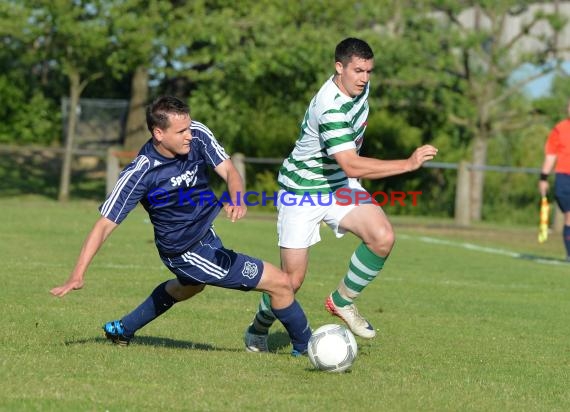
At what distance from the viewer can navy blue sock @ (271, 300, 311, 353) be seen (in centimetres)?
773

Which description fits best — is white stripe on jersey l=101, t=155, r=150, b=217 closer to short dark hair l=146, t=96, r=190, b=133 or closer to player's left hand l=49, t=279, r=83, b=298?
short dark hair l=146, t=96, r=190, b=133

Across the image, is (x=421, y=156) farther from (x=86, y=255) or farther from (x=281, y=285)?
(x=86, y=255)

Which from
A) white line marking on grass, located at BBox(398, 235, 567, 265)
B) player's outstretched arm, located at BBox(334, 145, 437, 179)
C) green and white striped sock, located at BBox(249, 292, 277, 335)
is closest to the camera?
player's outstretched arm, located at BBox(334, 145, 437, 179)

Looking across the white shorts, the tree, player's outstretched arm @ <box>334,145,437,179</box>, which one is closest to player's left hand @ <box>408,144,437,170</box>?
player's outstretched arm @ <box>334,145,437,179</box>

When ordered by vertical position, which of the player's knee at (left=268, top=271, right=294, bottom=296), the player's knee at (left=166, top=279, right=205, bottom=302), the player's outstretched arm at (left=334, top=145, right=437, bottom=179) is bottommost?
the player's knee at (left=166, top=279, right=205, bottom=302)

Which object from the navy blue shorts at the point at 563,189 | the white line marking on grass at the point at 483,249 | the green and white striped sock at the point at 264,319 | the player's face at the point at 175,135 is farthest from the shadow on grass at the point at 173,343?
the white line marking on grass at the point at 483,249

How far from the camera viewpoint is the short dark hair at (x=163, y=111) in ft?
24.2

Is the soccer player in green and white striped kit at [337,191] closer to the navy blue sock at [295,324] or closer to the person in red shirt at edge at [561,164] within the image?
the navy blue sock at [295,324]

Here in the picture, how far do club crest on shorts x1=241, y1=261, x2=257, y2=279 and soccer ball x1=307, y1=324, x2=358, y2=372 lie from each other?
0.58 metres

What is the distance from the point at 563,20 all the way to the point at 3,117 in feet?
57.1

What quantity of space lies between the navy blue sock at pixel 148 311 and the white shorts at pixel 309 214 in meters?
0.98

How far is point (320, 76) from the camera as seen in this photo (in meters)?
28.8

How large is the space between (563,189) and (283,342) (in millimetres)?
7282

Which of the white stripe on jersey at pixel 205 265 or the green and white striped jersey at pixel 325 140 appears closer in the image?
the white stripe on jersey at pixel 205 265
